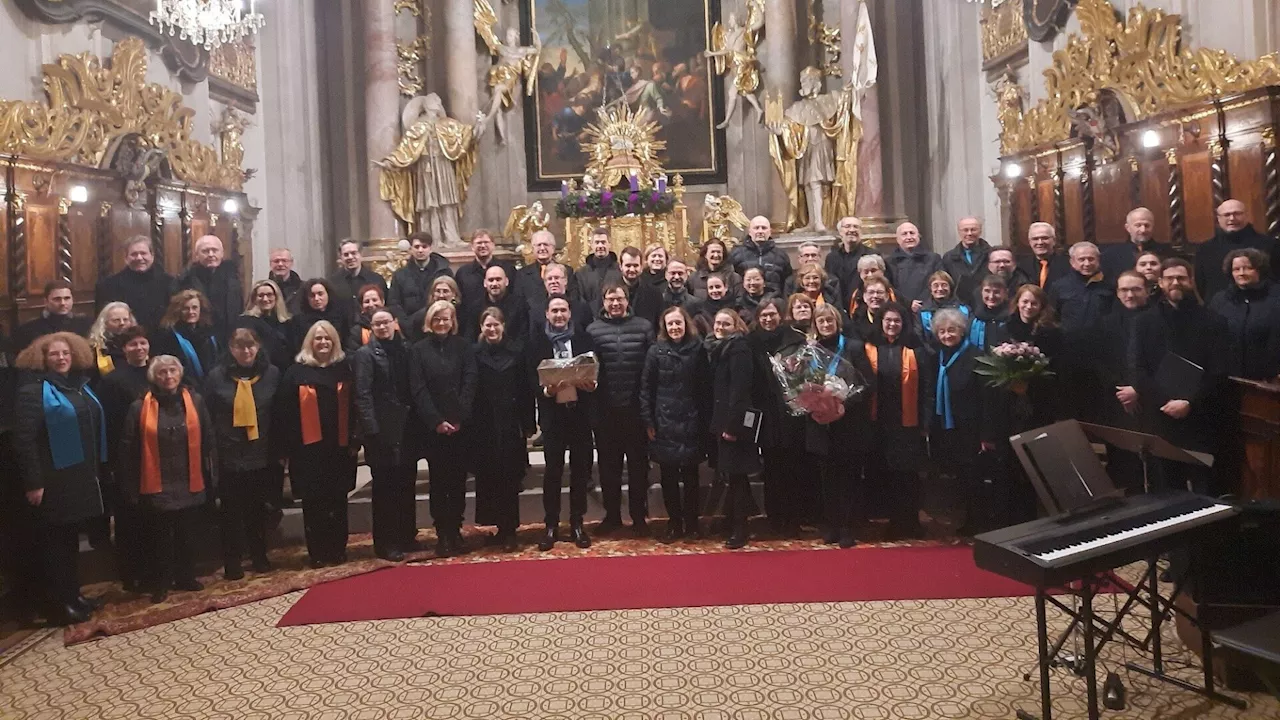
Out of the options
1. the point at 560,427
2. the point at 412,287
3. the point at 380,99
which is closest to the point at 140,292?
the point at 412,287

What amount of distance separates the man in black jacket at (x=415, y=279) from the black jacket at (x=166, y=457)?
258 cm

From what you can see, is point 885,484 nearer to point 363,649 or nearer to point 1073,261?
point 1073,261

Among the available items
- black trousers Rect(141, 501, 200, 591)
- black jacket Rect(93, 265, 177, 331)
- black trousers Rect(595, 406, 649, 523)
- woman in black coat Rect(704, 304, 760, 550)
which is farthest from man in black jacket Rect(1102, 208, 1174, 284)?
black jacket Rect(93, 265, 177, 331)

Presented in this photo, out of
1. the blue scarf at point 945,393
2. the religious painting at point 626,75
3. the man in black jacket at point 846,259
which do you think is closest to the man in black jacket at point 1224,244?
the blue scarf at point 945,393

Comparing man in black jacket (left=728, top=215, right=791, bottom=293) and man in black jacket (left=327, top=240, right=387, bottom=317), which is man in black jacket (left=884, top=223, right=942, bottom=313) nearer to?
man in black jacket (left=728, top=215, right=791, bottom=293)

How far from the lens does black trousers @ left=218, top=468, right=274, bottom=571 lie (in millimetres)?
6668

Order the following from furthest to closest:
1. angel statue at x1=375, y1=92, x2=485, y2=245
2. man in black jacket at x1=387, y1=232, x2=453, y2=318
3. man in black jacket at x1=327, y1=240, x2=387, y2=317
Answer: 1. angel statue at x1=375, y1=92, x2=485, y2=245
2. man in black jacket at x1=387, y1=232, x2=453, y2=318
3. man in black jacket at x1=327, y1=240, x2=387, y2=317

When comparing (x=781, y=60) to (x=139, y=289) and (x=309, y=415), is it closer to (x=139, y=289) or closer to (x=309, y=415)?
(x=139, y=289)

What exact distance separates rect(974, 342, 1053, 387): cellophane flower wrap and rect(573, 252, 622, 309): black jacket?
347cm

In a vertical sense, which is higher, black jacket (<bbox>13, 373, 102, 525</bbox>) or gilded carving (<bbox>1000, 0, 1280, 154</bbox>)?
gilded carving (<bbox>1000, 0, 1280, 154</bbox>)

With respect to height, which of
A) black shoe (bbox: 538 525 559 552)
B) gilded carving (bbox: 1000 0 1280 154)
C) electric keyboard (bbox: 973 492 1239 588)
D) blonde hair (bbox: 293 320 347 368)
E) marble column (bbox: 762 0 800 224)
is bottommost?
black shoe (bbox: 538 525 559 552)

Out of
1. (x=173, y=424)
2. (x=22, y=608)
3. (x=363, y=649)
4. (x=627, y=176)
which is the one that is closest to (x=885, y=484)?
(x=363, y=649)

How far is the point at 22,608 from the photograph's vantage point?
236 inches

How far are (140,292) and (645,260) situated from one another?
4262mm
